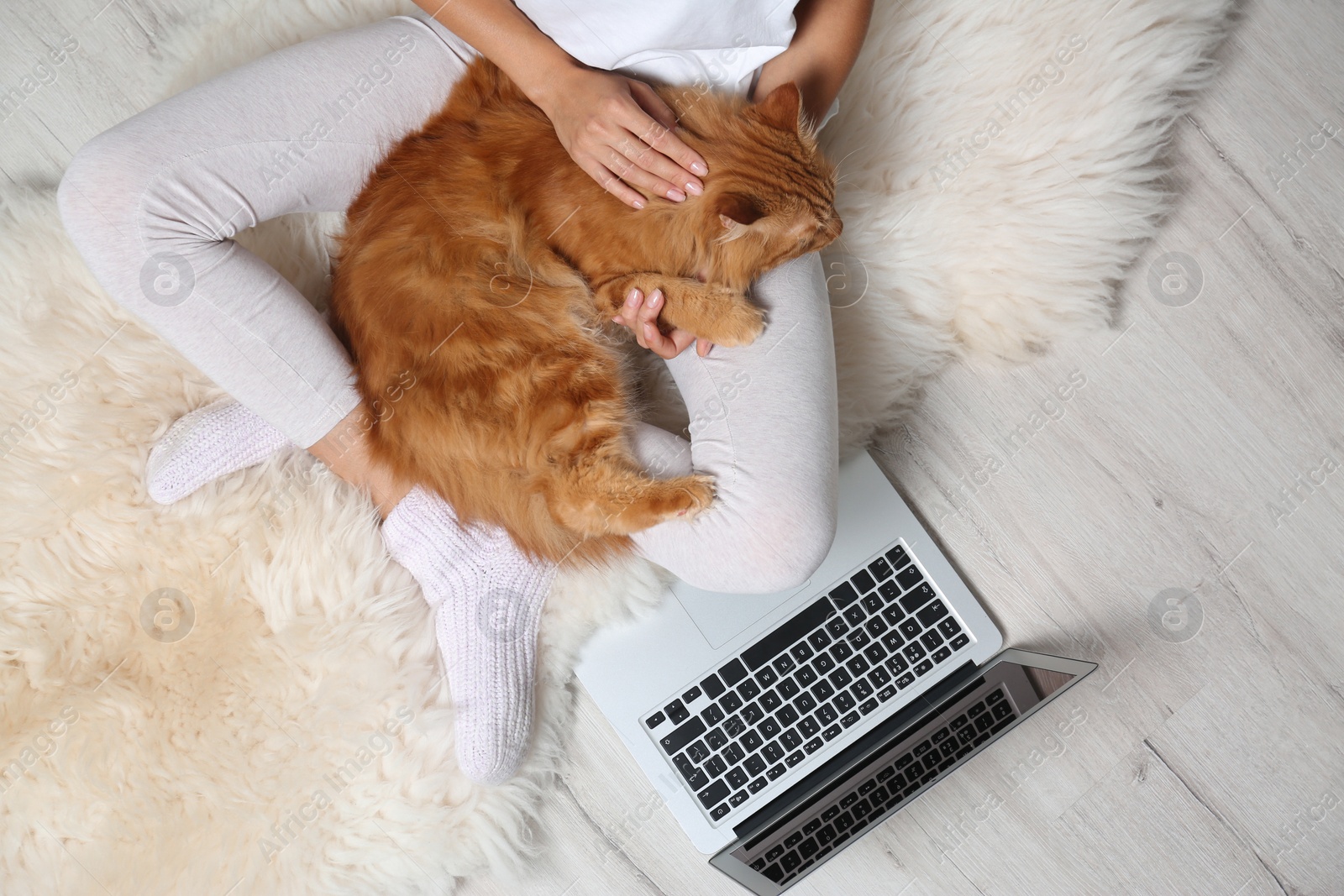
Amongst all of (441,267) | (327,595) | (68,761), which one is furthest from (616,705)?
(68,761)

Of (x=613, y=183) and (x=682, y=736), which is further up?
(x=613, y=183)

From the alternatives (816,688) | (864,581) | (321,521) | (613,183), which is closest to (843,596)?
(864,581)

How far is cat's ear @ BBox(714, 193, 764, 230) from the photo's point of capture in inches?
36.5

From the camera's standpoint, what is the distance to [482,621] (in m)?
1.24

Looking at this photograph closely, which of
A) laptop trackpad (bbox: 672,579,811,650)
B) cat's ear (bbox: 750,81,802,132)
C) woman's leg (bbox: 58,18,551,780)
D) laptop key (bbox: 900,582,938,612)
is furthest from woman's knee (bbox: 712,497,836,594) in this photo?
cat's ear (bbox: 750,81,802,132)

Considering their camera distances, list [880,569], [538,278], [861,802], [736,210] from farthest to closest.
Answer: [880,569] → [861,802] → [538,278] → [736,210]

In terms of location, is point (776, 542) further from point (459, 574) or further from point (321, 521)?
point (321, 521)

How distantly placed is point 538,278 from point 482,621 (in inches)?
21.7

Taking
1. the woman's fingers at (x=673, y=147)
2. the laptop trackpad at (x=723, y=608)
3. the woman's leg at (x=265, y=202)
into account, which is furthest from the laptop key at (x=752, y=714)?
the woman's fingers at (x=673, y=147)

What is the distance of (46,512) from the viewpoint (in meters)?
1.30

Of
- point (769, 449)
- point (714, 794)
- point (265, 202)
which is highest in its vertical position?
point (265, 202)

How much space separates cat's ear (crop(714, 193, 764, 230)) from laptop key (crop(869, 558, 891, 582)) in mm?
635

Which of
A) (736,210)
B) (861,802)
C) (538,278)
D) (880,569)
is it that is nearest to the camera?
(736,210)

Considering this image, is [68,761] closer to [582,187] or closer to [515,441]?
[515,441]
